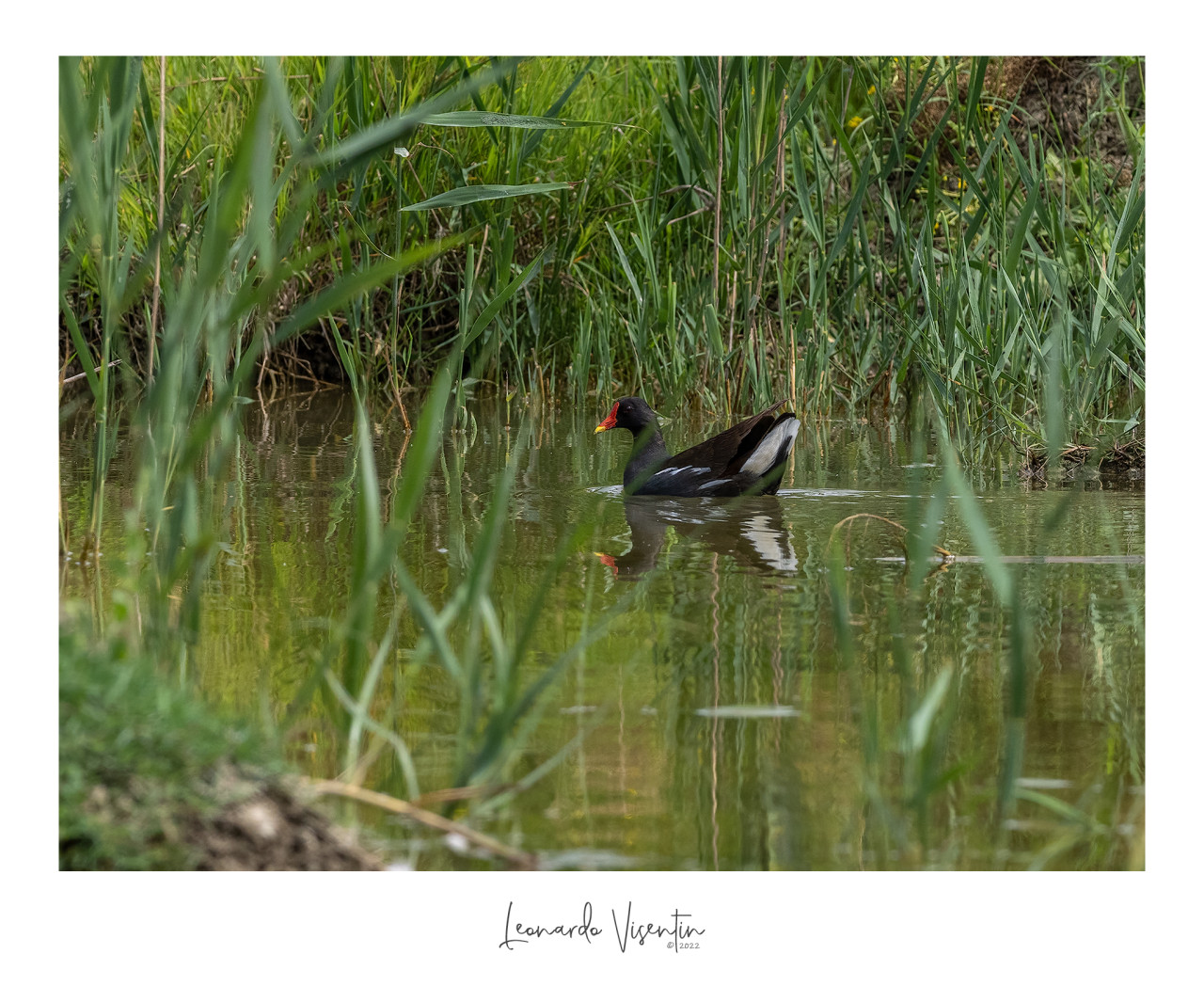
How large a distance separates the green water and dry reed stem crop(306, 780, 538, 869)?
39 millimetres

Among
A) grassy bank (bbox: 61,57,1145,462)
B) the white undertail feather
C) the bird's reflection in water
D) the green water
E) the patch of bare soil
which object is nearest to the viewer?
the patch of bare soil

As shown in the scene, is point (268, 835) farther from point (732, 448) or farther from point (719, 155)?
point (719, 155)

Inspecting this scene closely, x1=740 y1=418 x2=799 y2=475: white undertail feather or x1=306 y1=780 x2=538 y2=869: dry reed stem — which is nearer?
x1=306 y1=780 x2=538 y2=869: dry reed stem

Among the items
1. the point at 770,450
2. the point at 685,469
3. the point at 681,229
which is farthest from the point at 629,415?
the point at 681,229

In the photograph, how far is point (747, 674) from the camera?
2.62 metres

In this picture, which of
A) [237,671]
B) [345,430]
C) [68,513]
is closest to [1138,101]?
[345,430]

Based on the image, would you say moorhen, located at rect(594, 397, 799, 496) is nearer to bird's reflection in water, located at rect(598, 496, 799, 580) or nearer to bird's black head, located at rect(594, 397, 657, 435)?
bird's reflection in water, located at rect(598, 496, 799, 580)

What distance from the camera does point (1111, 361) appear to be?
5000 mm

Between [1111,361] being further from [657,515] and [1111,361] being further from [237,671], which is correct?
[237,671]

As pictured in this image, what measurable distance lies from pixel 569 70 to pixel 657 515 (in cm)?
489

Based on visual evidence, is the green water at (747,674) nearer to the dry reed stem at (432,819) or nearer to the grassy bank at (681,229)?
the dry reed stem at (432,819)

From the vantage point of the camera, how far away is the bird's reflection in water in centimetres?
384

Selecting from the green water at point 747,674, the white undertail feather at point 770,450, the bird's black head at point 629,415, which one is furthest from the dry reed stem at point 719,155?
the green water at point 747,674

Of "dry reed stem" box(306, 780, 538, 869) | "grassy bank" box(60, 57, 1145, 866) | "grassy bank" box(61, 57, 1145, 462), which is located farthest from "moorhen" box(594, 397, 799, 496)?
"dry reed stem" box(306, 780, 538, 869)
